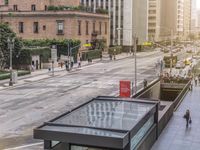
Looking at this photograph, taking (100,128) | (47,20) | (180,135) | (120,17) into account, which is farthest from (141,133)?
(120,17)

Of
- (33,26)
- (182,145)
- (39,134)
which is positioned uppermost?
(33,26)

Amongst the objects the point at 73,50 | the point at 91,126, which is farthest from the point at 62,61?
the point at 91,126

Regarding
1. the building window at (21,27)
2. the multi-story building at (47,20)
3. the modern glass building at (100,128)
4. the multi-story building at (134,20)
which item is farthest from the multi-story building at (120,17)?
the modern glass building at (100,128)

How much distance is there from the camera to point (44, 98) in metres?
44.7

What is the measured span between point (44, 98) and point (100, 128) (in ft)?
84.4

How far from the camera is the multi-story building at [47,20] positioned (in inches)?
3629

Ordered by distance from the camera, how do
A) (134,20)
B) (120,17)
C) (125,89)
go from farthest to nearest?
1. (134,20)
2. (120,17)
3. (125,89)

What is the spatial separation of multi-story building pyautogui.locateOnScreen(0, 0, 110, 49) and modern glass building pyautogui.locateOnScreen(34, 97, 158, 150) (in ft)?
221

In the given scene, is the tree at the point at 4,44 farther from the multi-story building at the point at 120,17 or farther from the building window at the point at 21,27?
the multi-story building at the point at 120,17

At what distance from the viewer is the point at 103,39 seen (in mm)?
112812

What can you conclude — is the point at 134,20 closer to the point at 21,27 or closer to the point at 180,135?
the point at 21,27

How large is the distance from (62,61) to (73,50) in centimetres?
502

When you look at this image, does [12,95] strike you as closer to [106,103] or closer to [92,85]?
[92,85]

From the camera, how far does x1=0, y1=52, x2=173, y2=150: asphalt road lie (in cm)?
3009
